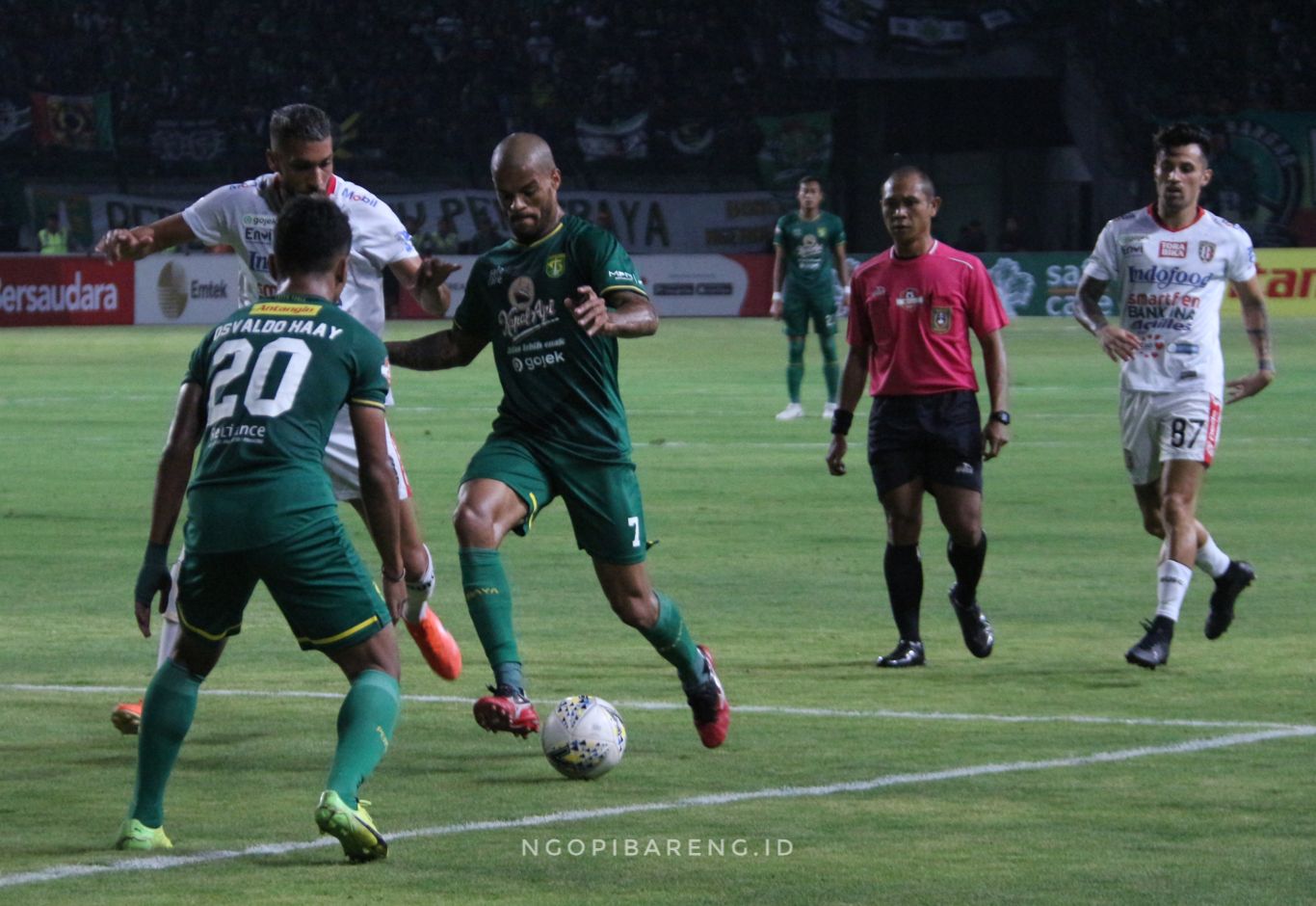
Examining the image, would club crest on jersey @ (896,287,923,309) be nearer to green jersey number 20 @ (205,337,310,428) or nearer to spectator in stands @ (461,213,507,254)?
green jersey number 20 @ (205,337,310,428)

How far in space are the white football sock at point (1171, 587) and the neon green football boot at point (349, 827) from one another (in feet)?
15.1

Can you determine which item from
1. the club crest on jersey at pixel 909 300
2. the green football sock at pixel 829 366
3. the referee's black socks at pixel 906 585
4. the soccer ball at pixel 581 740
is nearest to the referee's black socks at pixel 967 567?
the referee's black socks at pixel 906 585

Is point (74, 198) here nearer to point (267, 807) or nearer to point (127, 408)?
point (127, 408)

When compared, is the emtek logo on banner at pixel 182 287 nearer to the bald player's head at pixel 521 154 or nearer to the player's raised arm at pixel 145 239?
the player's raised arm at pixel 145 239

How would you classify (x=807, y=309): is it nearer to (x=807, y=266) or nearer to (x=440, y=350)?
(x=807, y=266)

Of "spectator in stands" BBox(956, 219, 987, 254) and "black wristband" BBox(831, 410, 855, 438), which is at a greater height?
"black wristband" BBox(831, 410, 855, 438)

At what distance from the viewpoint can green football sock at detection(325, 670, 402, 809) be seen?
18.9 feet

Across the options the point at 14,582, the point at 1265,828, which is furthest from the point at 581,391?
the point at 14,582

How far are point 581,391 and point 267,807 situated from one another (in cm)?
182

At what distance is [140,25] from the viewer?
53.2m

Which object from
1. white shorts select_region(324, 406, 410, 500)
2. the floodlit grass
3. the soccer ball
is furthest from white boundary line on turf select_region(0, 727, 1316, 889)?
white shorts select_region(324, 406, 410, 500)

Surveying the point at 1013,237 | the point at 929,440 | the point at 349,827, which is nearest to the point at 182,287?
the point at 1013,237

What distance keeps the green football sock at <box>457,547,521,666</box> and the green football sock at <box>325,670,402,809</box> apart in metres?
1.49

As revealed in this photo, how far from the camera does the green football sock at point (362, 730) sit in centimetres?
Answer: 575
